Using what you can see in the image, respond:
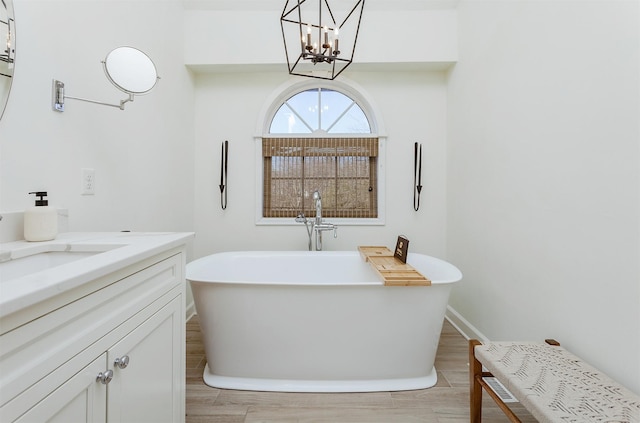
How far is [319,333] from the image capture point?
1.74 meters

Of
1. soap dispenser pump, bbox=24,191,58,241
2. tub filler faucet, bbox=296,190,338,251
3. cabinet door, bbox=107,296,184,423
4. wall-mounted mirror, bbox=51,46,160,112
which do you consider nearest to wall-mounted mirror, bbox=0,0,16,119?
wall-mounted mirror, bbox=51,46,160,112

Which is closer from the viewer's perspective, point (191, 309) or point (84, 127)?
point (84, 127)

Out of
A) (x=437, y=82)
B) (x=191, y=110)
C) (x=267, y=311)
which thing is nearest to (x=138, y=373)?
(x=267, y=311)

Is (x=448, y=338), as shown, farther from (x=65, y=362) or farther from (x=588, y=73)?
(x=65, y=362)

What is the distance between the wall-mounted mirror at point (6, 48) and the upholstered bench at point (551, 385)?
6.85 ft

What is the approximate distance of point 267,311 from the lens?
173 centimetres

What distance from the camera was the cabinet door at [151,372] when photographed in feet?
2.78

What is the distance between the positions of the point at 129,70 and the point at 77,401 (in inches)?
54.2

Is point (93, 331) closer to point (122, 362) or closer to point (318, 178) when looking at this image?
point (122, 362)

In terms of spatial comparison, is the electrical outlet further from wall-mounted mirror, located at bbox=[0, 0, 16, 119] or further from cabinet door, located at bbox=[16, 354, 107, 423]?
cabinet door, located at bbox=[16, 354, 107, 423]

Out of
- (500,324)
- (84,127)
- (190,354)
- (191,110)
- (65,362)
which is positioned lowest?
(190,354)

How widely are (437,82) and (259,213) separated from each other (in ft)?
6.76

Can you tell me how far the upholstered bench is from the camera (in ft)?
3.18

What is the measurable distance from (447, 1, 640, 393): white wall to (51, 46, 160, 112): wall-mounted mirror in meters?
2.00
